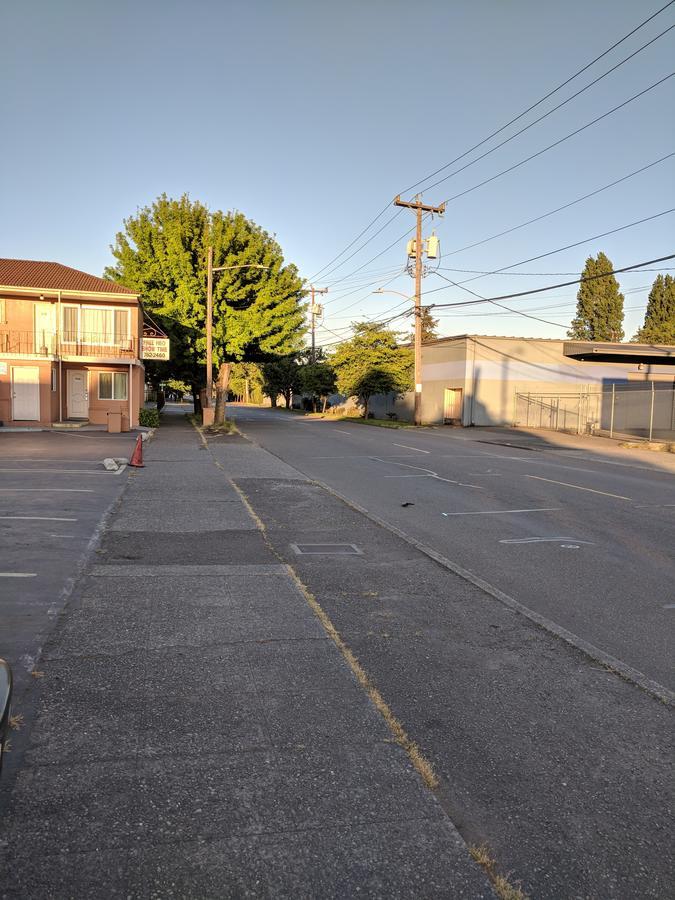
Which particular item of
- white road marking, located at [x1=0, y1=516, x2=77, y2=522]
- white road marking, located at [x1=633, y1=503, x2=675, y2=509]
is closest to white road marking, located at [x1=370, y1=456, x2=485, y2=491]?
white road marking, located at [x1=633, y1=503, x2=675, y2=509]

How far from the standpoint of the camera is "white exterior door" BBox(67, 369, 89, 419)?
102 ft

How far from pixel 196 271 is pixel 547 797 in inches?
1324

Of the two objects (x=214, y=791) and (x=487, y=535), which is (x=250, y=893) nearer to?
(x=214, y=791)

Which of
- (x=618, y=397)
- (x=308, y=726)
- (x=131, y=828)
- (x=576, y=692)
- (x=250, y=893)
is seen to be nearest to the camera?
(x=250, y=893)

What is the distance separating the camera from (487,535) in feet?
29.9

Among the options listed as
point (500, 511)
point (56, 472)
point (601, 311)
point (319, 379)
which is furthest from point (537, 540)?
point (601, 311)

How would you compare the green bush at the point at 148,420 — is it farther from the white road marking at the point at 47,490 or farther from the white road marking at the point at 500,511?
the white road marking at the point at 500,511

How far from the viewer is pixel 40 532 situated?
Result: 841 centimetres

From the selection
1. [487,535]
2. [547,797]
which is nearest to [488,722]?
[547,797]

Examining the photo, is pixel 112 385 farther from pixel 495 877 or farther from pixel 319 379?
pixel 495 877

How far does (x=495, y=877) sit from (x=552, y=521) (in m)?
8.19

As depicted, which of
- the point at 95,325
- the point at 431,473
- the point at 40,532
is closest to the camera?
the point at 40,532

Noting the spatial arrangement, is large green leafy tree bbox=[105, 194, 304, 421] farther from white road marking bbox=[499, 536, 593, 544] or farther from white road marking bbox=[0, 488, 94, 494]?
white road marking bbox=[499, 536, 593, 544]

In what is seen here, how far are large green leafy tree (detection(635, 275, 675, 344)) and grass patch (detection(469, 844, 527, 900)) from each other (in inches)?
2666
